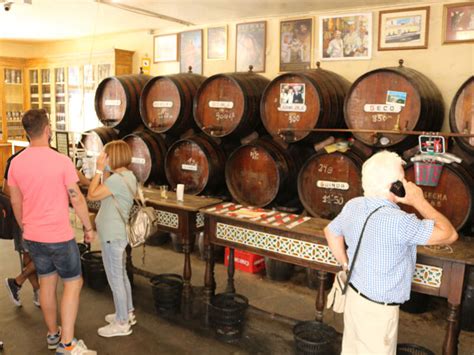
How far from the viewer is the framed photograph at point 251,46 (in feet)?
16.2

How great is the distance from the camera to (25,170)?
8.44 feet

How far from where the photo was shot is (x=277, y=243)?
2.96 meters

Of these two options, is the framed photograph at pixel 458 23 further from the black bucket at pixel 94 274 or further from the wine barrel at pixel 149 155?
the black bucket at pixel 94 274

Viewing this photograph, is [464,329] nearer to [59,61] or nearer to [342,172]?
[342,172]

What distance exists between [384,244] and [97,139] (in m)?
4.25

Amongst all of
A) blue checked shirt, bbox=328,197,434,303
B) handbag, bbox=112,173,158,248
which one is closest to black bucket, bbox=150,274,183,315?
handbag, bbox=112,173,158,248

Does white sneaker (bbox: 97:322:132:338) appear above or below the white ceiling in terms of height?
below

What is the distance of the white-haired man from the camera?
1882 mm

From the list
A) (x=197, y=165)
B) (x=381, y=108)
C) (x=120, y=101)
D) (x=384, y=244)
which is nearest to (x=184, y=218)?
(x=197, y=165)

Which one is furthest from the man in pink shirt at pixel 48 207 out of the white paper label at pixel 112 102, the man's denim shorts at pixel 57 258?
Answer: the white paper label at pixel 112 102

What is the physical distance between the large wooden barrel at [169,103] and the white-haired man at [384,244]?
9.65 feet

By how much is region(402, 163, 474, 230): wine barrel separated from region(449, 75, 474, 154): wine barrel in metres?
0.18

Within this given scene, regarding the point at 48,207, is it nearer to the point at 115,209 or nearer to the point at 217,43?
the point at 115,209

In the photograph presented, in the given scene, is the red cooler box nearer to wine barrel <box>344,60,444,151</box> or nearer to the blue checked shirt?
wine barrel <box>344,60,444,151</box>
